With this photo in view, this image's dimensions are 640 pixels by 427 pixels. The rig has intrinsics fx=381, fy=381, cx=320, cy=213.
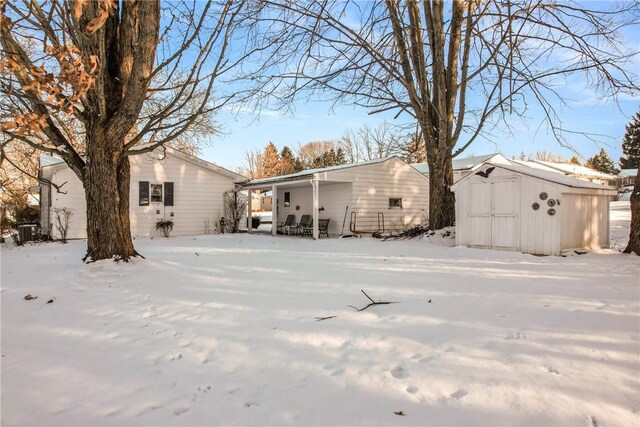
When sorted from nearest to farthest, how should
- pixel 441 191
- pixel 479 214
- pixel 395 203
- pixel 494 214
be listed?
pixel 494 214
pixel 479 214
pixel 441 191
pixel 395 203

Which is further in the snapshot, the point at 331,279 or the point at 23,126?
the point at 331,279

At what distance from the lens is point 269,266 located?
23.5 feet

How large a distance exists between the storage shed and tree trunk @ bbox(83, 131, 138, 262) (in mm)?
8174

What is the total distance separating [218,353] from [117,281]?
347 centimetres

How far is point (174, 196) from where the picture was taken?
15.8 m

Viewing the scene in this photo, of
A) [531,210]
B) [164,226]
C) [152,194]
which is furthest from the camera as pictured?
[152,194]

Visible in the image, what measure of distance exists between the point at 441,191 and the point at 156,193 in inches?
434

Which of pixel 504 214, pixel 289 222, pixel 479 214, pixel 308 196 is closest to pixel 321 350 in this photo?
pixel 504 214

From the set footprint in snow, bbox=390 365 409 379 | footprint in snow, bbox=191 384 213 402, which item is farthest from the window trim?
footprint in snow, bbox=390 365 409 379

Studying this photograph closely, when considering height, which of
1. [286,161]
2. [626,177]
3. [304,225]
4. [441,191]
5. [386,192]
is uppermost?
[286,161]

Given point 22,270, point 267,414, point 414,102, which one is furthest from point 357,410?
A: point 414,102

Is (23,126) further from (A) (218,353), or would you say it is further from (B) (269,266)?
(B) (269,266)

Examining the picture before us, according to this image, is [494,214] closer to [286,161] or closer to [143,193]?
[143,193]

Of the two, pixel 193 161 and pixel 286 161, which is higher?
pixel 286 161
